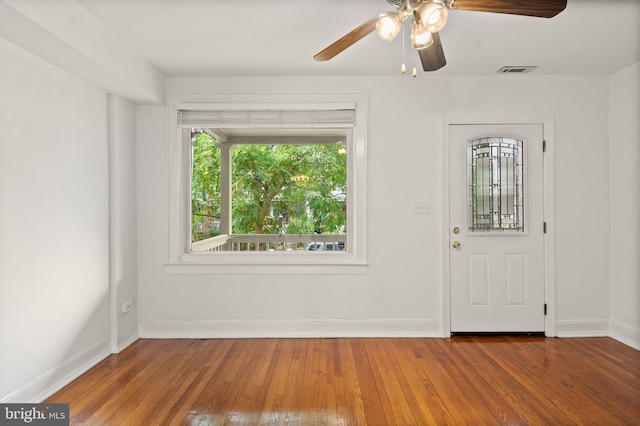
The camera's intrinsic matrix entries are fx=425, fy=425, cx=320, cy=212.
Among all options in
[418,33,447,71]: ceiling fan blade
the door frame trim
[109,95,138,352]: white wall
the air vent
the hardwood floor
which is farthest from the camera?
the door frame trim

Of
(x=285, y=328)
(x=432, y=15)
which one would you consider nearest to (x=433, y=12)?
(x=432, y=15)

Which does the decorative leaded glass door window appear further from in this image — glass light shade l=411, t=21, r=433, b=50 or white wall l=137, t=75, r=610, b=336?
glass light shade l=411, t=21, r=433, b=50

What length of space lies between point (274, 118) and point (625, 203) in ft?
10.9

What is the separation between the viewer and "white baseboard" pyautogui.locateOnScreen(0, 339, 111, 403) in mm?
2582

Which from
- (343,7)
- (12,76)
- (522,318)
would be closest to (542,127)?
(522,318)

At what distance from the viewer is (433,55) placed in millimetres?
2414

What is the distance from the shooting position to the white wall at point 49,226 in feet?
8.20

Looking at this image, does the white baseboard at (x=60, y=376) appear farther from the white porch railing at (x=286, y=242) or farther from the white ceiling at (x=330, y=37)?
the white ceiling at (x=330, y=37)

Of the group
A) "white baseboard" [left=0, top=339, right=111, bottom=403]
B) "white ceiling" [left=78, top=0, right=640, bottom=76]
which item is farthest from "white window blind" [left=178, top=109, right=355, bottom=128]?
"white baseboard" [left=0, top=339, right=111, bottom=403]

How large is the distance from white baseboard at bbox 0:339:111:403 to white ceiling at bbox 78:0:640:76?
7.74 feet

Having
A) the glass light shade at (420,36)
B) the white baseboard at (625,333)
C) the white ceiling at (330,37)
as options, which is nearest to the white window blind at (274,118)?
the white ceiling at (330,37)

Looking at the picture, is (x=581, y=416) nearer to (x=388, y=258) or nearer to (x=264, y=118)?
(x=388, y=258)

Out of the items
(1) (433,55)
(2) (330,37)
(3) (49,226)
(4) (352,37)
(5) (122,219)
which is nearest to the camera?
(4) (352,37)

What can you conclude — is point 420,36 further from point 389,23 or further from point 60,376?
point 60,376
